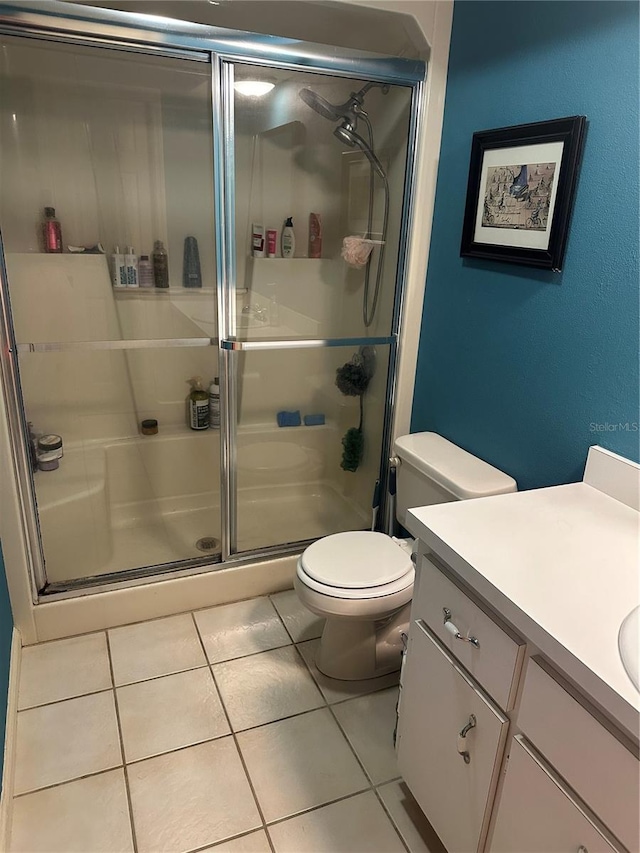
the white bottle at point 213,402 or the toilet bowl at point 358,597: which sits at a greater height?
the white bottle at point 213,402

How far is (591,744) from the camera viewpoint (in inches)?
34.9

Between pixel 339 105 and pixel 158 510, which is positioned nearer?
pixel 339 105

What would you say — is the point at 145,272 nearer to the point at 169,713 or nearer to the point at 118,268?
the point at 118,268

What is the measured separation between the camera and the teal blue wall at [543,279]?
1.38 metres

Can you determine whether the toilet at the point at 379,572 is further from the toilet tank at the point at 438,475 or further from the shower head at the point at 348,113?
the shower head at the point at 348,113

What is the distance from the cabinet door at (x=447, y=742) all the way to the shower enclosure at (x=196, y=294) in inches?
43.5

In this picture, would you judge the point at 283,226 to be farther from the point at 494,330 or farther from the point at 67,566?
the point at 67,566

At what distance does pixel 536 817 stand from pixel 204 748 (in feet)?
3.39


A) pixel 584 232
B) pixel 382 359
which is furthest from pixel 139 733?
pixel 584 232

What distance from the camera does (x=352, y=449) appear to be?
8.61ft

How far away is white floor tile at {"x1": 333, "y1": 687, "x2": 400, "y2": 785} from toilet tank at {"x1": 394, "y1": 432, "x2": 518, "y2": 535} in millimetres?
580

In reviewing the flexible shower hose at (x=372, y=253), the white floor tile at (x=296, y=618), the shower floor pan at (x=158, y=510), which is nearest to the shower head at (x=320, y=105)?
the flexible shower hose at (x=372, y=253)

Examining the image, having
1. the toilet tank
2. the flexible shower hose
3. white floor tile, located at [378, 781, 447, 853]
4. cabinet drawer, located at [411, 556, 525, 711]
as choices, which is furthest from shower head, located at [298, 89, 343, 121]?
white floor tile, located at [378, 781, 447, 853]

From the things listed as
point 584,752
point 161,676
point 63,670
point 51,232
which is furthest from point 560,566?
point 51,232
